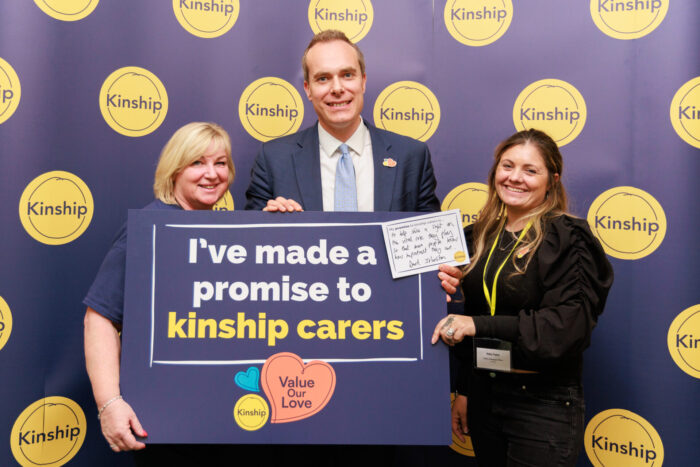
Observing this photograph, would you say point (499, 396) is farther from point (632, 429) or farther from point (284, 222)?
point (632, 429)

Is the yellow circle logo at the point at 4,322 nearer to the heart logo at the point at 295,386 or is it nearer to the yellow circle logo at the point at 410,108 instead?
the heart logo at the point at 295,386

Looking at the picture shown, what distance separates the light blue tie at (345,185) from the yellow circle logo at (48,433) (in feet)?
5.41

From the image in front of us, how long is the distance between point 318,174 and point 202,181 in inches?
18.6

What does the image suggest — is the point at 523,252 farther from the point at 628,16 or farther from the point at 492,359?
the point at 628,16

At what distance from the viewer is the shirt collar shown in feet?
6.86

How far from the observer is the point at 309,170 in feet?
6.70

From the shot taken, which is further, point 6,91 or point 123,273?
point 6,91

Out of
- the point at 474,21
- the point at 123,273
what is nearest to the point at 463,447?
the point at 123,273

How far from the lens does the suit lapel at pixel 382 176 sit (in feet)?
6.49

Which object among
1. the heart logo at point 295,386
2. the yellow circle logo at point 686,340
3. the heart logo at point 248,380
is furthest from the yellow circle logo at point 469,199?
the heart logo at point 248,380

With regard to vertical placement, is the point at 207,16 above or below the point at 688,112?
above

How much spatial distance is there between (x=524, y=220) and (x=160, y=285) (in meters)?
1.32

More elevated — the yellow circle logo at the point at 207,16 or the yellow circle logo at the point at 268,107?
the yellow circle logo at the point at 207,16

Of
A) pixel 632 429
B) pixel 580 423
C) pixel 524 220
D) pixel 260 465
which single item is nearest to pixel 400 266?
pixel 524 220
